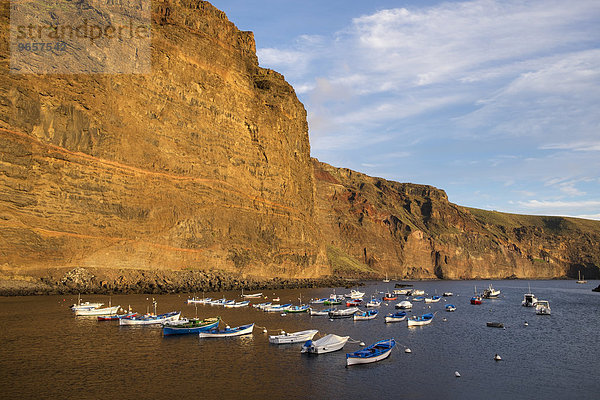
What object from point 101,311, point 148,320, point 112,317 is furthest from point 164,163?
point 148,320

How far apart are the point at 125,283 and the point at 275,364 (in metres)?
48.2

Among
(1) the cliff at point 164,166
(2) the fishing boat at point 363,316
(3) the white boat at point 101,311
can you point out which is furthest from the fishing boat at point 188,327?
(1) the cliff at point 164,166

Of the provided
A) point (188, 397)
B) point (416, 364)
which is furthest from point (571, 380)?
point (188, 397)

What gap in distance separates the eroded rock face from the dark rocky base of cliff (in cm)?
188

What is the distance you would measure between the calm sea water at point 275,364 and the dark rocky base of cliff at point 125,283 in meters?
11.3

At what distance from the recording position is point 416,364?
1243 inches

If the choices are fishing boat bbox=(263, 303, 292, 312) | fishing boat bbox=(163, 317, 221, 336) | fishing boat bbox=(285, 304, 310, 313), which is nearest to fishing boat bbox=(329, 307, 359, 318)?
fishing boat bbox=(285, 304, 310, 313)

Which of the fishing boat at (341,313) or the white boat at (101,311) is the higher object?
the white boat at (101,311)

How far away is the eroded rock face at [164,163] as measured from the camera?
212 ft

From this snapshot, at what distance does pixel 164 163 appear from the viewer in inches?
3226

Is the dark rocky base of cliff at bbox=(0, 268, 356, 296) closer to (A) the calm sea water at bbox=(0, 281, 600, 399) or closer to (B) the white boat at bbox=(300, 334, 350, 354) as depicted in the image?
(A) the calm sea water at bbox=(0, 281, 600, 399)

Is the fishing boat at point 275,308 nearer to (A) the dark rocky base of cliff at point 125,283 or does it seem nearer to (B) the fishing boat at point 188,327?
(B) the fishing boat at point 188,327

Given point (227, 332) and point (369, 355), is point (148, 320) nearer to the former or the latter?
point (227, 332)

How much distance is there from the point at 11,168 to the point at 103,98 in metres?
19.7
